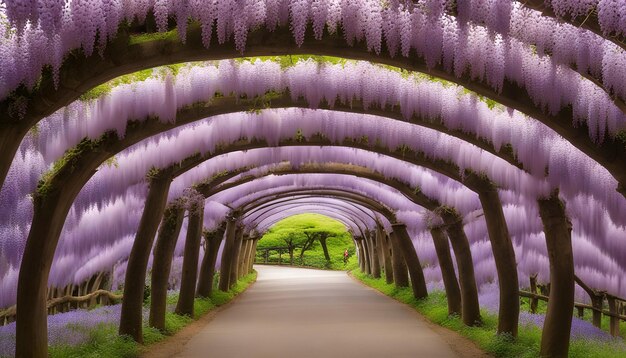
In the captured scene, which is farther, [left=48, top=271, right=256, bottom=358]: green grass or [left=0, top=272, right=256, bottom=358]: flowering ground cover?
[left=0, top=272, right=256, bottom=358]: flowering ground cover

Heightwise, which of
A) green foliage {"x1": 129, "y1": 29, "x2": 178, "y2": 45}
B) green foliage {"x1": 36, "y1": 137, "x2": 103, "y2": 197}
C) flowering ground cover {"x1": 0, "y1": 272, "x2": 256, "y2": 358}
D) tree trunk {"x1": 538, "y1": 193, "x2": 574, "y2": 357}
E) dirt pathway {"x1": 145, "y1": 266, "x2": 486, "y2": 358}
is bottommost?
dirt pathway {"x1": 145, "y1": 266, "x2": 486, "y2": 358}

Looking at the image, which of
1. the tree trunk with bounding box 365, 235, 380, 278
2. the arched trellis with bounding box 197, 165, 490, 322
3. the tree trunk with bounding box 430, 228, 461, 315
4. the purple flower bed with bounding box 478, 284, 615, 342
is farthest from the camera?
the tree trunk with bounding box 365, 235, 380, 278

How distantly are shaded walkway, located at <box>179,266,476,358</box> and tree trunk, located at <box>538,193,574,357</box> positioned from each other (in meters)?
1.55

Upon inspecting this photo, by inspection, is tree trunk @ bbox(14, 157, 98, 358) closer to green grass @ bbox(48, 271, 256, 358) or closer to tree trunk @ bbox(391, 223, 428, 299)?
green grass @ bbox(48, 271, 256, 358)

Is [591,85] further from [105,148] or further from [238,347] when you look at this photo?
[238,347]

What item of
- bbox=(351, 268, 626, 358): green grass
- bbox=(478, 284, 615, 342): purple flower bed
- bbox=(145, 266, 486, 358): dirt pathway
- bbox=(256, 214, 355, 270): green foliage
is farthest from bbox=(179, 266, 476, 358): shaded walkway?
bbox=(256, 214, 355, 270): green foliage

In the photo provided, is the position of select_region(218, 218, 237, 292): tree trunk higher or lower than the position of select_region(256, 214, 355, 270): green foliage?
lower

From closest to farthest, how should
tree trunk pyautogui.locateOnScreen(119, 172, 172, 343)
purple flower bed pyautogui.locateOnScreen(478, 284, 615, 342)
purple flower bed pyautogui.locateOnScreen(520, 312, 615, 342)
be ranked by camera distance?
tree trunk pyautogui.locateOnScreen(119, 172, 172, 343)
purple flower bed pyautogui.locateOnScreen(520, 312, 615, 342)
purple flower bed pyautogui.locateOnScreen(478, 284, 615, 342)

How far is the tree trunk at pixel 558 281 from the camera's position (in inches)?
394

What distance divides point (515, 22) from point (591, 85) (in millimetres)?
1557

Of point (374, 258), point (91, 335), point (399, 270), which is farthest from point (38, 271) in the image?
point (374, 258)

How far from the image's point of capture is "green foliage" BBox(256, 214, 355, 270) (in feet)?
184

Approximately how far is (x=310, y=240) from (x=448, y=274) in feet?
134

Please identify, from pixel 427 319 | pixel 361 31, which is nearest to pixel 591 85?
pixel 361 31
